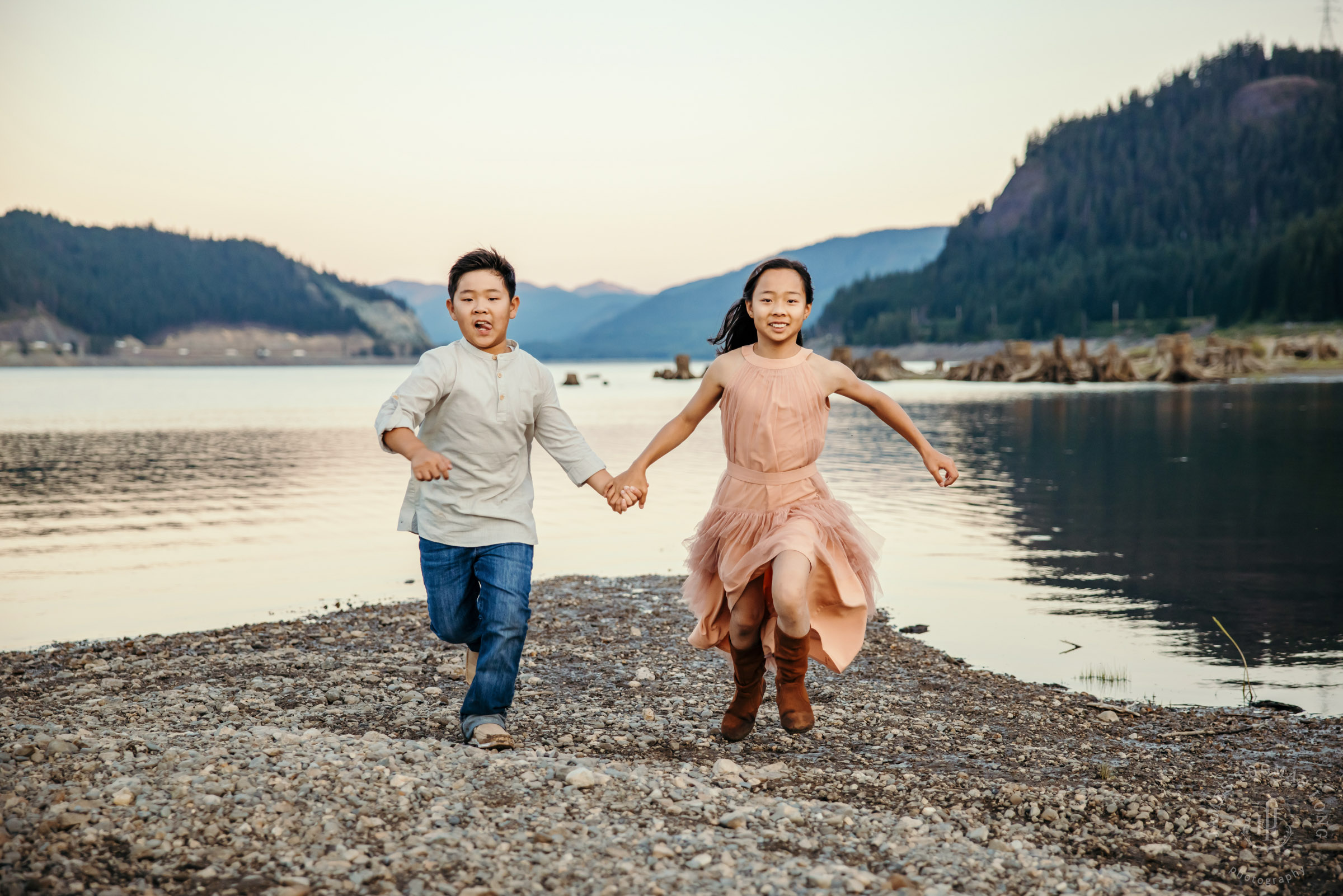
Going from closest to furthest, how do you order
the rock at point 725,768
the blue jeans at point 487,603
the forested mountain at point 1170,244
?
the rock at point 725,768 → the blue jeans at point 487,603 → the forested mountain at point 1170,244

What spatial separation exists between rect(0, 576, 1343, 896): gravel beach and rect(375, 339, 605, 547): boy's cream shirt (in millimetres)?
1080

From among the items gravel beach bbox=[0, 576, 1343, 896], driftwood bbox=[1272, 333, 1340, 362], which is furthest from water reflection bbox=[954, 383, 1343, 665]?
driftwood bbox=[1272, 333, 1340, 362]

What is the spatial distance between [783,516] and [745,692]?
3.11 ft

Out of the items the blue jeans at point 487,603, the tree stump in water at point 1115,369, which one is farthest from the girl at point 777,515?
the tree stump in water at point 1115,369

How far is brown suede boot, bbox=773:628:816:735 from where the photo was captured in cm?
535

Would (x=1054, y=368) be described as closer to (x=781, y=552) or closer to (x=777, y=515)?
(x=777, y=515)

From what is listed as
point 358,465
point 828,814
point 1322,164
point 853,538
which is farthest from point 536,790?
point 1322,164

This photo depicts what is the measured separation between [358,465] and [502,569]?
19768 mm

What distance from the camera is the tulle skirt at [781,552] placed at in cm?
529

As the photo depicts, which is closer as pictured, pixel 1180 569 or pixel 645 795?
pixel 645 795

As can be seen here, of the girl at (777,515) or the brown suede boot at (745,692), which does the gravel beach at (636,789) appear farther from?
the girl at (777,515)

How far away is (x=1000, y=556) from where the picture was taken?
1191cm

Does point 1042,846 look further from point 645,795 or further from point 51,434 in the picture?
point 51,434

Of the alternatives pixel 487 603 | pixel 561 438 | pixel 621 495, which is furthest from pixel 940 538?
pixel 487 603
